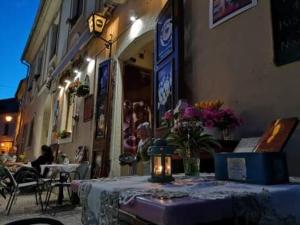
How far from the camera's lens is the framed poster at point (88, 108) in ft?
18.7

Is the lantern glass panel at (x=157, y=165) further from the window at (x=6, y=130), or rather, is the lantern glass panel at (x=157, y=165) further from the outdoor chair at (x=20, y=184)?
the window at (x=6, y=130)

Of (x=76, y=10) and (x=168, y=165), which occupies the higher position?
(x=76, y=10)

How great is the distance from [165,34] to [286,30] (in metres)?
1.57

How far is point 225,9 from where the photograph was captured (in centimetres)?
262

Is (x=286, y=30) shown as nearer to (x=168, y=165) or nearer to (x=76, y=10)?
(x=168, y=165)

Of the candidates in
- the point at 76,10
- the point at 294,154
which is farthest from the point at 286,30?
the point at 76,10

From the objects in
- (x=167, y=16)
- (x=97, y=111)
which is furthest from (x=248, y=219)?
(x=97, y=111)

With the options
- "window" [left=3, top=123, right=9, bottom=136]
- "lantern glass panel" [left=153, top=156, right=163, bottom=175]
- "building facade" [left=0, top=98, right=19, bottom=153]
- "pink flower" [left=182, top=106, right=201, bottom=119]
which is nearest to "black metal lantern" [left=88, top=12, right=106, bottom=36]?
"pink flower" [left=182, top=106, right=201, bottom=119]

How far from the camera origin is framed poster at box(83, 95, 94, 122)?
18.7 ft

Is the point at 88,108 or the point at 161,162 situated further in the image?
Answer: the point at 88,108

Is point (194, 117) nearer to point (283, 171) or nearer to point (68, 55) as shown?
point (283, 171)

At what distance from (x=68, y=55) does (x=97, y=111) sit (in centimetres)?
304

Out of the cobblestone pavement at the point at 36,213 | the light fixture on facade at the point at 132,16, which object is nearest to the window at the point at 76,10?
the light fixture on facade at the point at 132,16

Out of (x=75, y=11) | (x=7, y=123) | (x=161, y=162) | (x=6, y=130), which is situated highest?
(x=75, y=11)
